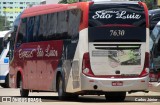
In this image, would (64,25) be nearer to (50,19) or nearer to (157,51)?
(50,19)

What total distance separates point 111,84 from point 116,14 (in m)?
2.34

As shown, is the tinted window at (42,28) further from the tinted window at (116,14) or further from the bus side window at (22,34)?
the tinted window at (116,14)

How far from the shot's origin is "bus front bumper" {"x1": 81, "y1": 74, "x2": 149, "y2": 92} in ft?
75.4

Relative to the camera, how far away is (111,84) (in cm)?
2306

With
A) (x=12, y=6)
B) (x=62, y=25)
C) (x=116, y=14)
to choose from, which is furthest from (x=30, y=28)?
(x=12, y=6)

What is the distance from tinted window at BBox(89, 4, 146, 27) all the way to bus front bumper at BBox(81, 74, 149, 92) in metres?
1.83

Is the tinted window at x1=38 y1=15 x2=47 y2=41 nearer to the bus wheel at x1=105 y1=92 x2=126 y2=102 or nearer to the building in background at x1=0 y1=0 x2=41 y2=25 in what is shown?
the bus wheel at x1=105 y1=92 x2=126 y2=102

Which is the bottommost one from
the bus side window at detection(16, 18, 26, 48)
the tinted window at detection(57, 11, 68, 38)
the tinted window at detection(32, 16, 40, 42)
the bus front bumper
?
the bus front bumper

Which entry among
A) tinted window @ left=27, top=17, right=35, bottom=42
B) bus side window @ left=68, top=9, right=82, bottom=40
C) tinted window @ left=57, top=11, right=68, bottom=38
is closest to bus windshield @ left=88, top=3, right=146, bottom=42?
bus side window @ left=68, top=9, right=82, bottom=40

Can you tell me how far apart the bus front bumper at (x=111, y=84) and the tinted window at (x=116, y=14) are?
1831 millimetres

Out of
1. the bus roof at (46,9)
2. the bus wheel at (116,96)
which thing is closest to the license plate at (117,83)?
the bus wheel at (116,96)

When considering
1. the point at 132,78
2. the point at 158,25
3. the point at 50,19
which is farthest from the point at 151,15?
the point at 132,78

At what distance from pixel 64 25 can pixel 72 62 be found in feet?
5.28

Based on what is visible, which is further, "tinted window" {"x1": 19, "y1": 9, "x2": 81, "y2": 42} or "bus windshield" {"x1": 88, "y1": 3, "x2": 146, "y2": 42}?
"tinted window" {"x1": 19, "y1": 9, "x2": 81, "y2": 42}
